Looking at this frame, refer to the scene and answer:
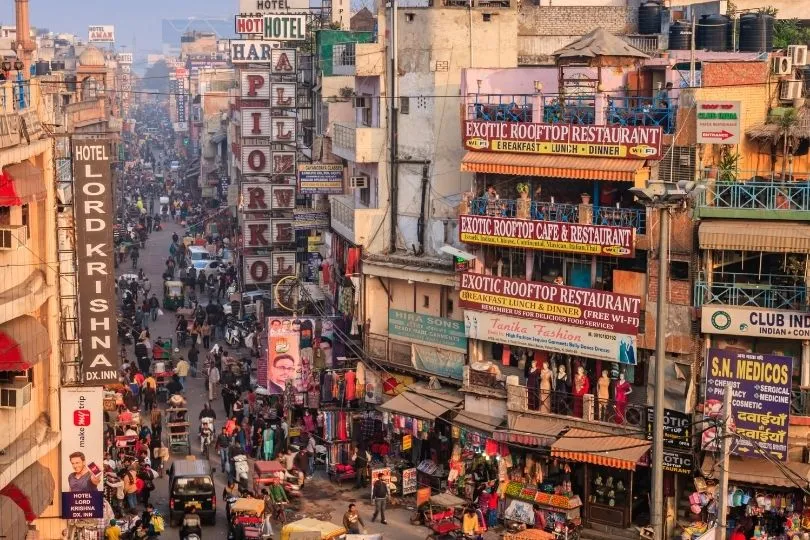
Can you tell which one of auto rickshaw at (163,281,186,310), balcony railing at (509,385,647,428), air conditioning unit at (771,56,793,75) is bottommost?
auto rickshaw at (163,281,186,310)

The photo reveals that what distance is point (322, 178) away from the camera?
4719 centimetres

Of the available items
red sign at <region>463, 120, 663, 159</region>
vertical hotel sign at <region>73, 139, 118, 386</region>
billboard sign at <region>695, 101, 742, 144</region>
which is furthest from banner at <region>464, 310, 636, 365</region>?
vertical hotel sign at <region>73, 139, 118, 386</region>

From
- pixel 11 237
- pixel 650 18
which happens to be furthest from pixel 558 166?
pixel 650 18

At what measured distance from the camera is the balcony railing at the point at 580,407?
33.3 metres

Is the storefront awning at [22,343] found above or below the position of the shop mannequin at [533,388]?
above

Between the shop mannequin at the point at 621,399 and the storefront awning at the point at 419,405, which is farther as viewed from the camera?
the storefront awning at the point at 419,405

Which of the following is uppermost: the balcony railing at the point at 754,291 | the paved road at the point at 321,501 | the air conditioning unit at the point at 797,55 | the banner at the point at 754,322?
the air conditioning unit at the point at 797,55

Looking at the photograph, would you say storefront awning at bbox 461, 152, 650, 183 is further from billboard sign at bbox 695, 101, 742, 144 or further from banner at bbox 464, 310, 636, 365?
banner at bbox 464, 310, 636, 365

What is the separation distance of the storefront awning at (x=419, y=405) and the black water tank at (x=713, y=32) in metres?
14.4

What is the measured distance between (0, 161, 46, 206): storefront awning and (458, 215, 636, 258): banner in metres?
12.9

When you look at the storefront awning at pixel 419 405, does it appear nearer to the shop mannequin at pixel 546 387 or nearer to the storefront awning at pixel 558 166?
the shop mannequin at pixel 546 387

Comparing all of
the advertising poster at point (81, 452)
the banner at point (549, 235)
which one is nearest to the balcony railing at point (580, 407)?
the banner at point (549, 235)

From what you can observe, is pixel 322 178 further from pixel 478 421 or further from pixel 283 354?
pixel 478 421

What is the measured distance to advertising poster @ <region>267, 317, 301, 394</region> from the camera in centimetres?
4044
